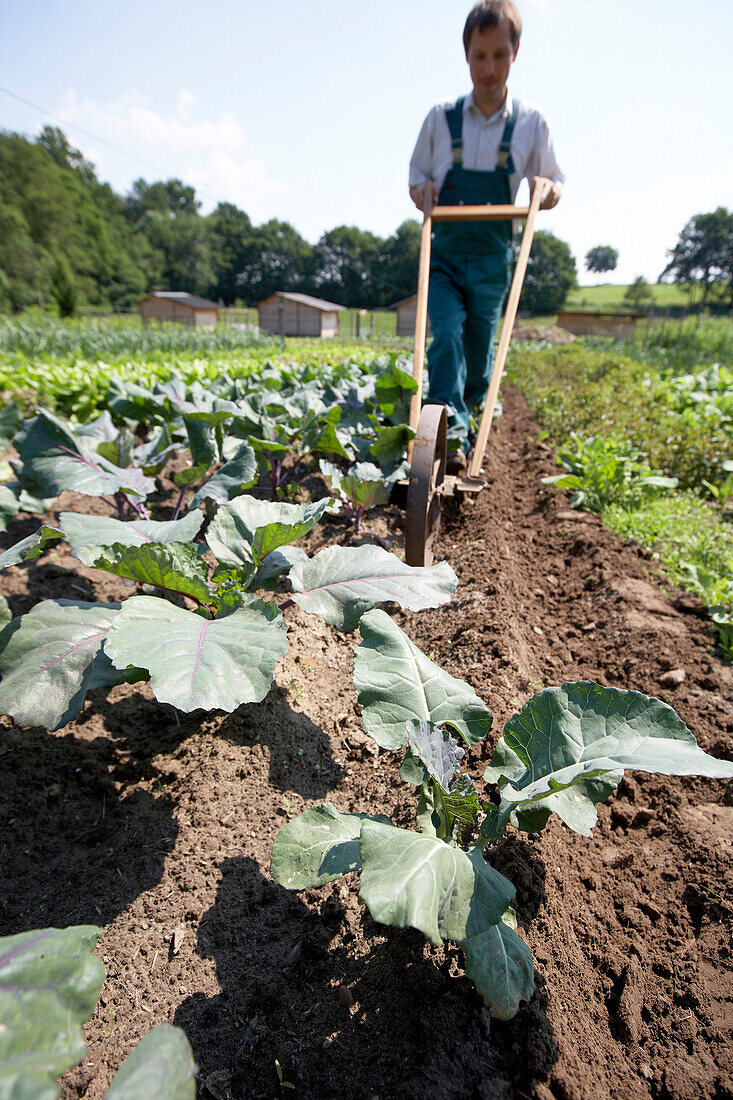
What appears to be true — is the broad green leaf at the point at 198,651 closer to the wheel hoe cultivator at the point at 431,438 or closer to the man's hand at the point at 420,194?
the wheel hoe cultivator at the point at 431,438

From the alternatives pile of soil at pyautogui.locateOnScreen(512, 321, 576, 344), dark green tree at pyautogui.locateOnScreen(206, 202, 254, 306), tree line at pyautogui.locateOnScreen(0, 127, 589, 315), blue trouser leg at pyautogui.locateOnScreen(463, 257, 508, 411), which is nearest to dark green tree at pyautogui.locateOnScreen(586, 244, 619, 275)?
tree line at pyautogui.locateOnScreen(0, 127, 589, 315)

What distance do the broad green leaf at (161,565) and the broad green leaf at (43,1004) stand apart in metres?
0.84

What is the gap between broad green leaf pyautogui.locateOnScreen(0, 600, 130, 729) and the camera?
4.32 ft

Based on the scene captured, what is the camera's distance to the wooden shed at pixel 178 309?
4253cm

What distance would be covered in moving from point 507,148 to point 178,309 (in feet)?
149

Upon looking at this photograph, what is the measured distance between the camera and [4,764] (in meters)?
1.57

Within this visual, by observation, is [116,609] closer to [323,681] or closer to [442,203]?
[323,681]

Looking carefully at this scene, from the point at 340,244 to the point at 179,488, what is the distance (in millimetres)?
82745

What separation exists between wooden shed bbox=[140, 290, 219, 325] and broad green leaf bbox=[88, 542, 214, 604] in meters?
45.8

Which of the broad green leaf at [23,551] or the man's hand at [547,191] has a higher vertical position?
the man's hand at [547,191]

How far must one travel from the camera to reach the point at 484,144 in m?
3.51

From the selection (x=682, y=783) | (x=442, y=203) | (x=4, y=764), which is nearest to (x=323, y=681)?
(x=4, y=764)

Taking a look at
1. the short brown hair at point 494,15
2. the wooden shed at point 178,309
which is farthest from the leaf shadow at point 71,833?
the wooden shed at point 178,309

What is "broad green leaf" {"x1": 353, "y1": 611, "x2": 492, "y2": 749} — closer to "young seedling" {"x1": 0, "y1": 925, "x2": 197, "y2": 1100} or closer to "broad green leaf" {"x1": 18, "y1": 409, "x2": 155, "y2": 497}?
"young seedling" {"x1": 0, "y1": 925, "x2": 197, "y2": 1100}
